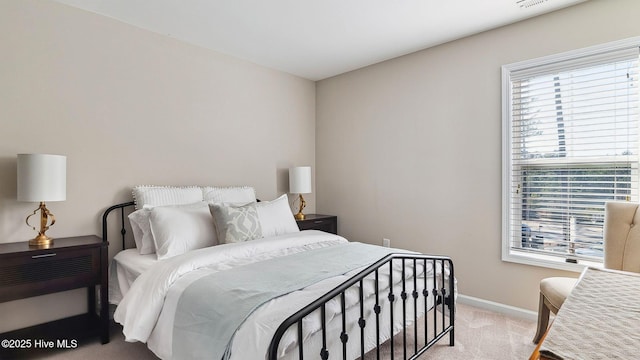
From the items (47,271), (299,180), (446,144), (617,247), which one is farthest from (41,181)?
(617,247)

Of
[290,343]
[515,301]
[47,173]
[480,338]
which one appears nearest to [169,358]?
[290,343]

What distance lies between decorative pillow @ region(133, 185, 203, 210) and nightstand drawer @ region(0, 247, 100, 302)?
22.6 inches

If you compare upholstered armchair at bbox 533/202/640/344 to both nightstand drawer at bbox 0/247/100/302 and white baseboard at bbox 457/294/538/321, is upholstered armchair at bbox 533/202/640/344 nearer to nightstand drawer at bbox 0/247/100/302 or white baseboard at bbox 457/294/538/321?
white baseboard at bbox 457/294/538/321

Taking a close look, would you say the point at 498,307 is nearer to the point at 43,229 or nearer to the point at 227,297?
the point at 227,297

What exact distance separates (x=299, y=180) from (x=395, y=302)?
224 centimetres

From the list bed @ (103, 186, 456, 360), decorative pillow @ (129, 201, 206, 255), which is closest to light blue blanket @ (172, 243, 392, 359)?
bed @ (103, 186, 456, 360)

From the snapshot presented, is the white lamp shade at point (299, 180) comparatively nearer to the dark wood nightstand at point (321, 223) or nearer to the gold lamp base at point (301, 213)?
the gold lamp base at point (301, 213)

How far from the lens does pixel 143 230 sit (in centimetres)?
278

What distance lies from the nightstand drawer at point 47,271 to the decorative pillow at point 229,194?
1097mm

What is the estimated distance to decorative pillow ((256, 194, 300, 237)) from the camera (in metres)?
3.05

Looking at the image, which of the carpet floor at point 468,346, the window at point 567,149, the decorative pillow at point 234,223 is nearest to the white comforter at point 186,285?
the decorative pillow at point 234,223

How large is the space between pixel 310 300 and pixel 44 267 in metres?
1.93

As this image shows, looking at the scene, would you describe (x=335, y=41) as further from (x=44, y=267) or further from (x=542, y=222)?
(x=44, y=267)

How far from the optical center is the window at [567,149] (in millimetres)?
2617
